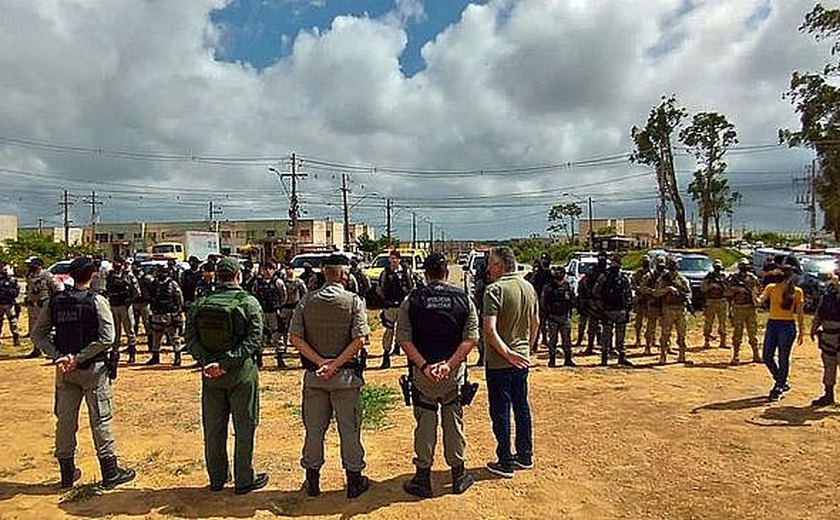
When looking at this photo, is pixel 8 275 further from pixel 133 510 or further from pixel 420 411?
pixel 420 411

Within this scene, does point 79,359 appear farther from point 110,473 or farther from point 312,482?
point 312,482

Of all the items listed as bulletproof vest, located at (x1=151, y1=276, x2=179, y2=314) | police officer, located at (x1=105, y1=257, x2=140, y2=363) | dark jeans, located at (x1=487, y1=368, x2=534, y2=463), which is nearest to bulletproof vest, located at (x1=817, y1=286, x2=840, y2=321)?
dark jeans, located at (x1=487, y1=368, x2=534, y2=463)

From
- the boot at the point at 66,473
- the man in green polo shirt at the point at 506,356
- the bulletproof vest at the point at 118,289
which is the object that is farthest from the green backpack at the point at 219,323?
the bulletproof vest at the point at 118,289

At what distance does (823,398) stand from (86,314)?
8358mm

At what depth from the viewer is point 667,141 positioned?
4906cm

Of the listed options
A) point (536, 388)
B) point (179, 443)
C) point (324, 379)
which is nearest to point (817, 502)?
point (324, 379)

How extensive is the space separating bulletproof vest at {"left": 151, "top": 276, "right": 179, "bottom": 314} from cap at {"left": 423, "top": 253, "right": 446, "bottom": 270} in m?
8.19

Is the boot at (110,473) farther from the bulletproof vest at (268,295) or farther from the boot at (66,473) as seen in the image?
the bulletproof vest at (268,295)

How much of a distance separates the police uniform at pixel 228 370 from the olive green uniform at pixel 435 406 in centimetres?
127

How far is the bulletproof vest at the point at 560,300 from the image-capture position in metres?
11.9

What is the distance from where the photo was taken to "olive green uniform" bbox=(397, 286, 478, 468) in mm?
5801

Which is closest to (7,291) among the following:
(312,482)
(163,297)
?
(163,297)

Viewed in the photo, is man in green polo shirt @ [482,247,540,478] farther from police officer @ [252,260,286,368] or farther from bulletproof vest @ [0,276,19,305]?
bulletproof vest @ [0,276,19,305]

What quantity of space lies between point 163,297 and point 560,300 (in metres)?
7.04
